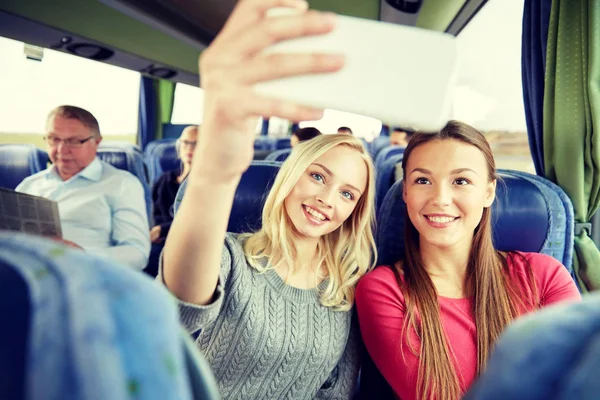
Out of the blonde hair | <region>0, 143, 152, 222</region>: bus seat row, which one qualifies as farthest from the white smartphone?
<region>0, 143, 152, 222</region>: bus seat row

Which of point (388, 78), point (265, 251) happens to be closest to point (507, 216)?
point (265, 251)

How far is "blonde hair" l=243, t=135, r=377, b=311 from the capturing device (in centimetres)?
139

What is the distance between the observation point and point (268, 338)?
125cm

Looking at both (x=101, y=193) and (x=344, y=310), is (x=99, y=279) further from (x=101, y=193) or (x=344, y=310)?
(x=101, y=193)

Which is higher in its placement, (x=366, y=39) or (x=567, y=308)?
(x=366, y=39)

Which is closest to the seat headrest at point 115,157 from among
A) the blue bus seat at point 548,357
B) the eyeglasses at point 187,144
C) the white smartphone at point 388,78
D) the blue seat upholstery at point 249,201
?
the eyeglasses at point 187,144

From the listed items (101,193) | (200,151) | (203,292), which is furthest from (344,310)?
(101,193)

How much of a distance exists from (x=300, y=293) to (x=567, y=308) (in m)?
1.00

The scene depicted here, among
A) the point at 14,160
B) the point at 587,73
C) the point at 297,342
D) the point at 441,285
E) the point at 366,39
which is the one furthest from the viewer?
the point at 14,160

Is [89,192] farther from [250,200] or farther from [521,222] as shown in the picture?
[521,222]

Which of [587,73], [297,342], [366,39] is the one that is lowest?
[297,342]

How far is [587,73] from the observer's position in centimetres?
180

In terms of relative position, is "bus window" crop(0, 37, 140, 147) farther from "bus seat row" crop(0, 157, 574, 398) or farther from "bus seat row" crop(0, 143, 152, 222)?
"bus seat row" crop(0, 157, 574, 398)

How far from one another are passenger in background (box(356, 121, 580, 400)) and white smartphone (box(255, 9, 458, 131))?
94 centimetres
